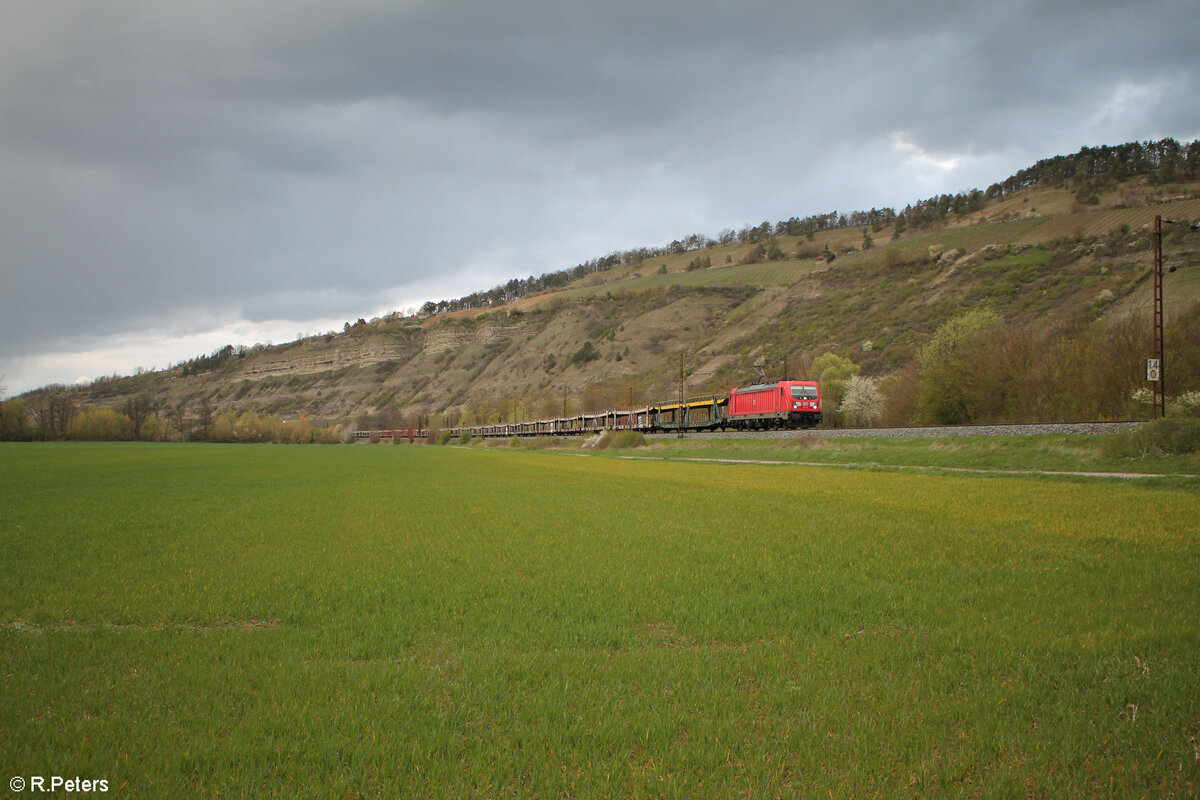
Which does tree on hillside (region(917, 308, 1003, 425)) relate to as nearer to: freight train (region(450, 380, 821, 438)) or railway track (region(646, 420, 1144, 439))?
railway track (region(646, 420, 1144, 439))

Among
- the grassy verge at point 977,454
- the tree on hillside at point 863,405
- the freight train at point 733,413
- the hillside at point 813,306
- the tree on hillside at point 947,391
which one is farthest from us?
the hillside at point 813,306

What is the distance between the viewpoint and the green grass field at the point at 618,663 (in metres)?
4.24

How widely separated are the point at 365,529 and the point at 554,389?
12960 centimetres

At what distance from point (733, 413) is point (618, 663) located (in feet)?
187

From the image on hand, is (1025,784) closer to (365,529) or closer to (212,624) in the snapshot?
(212,624)

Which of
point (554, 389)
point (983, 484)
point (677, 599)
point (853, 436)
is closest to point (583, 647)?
point (677, 599)

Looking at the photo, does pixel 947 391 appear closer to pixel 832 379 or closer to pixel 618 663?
pixel 832 379

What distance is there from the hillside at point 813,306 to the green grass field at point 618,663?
5603 centimetres

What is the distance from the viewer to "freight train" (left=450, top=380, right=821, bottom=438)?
54.3 m

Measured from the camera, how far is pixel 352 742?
460 cm

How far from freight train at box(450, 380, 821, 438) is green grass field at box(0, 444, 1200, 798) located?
134 feet

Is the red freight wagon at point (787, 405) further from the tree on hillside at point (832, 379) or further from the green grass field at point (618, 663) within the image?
the green grass field at point (618, 663)

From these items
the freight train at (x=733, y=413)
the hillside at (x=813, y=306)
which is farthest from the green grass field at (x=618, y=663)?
the hillside at (x=813, y=306)

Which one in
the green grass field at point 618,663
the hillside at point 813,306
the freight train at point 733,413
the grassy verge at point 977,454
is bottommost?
the grassy verge at point 977,454
